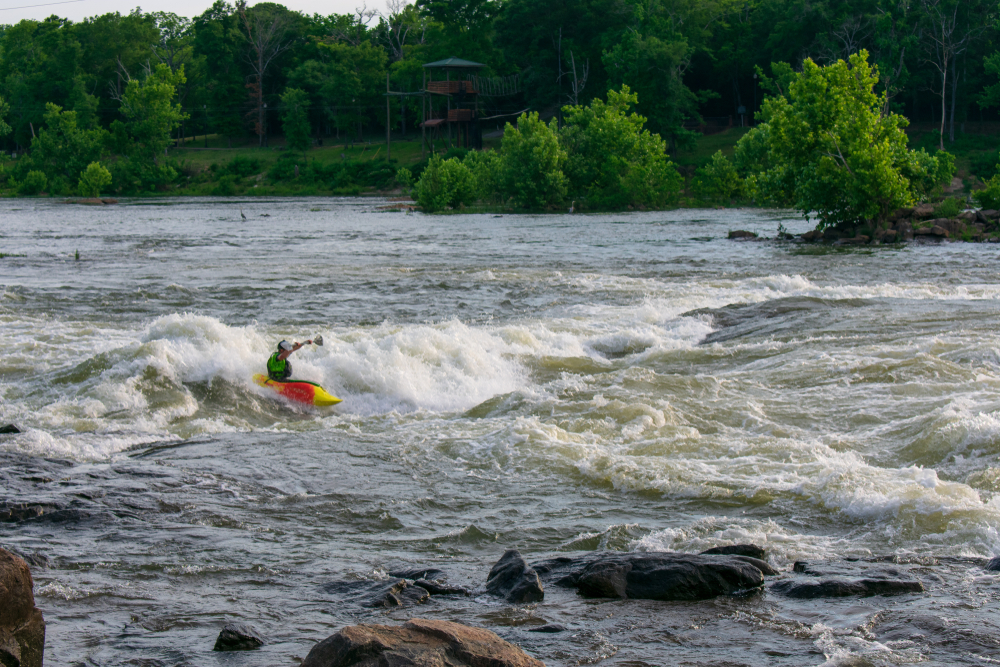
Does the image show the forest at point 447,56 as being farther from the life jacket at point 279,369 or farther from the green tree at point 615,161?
the life jacket at point 279,369

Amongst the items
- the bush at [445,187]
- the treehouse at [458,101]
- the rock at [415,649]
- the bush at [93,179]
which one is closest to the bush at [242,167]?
the bush at [93,179]

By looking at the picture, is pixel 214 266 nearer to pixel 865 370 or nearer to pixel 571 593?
pixel 865 370

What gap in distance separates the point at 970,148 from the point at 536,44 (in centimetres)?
3508

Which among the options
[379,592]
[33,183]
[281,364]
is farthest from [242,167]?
[379,592]

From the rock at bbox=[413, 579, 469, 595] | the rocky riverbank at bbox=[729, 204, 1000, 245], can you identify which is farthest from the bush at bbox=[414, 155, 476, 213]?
the rock at bbox=[413, 579, 469, 595]

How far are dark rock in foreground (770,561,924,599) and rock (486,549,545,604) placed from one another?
142 centimetres

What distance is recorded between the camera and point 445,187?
5347cm

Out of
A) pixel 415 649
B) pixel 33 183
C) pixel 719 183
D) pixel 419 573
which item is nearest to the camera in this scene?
pixel 415 649

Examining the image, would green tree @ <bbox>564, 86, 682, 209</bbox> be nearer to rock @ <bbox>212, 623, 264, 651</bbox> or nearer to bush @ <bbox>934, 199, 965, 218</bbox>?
bush @ <bbox>934, 199, 965, 218</bbox>

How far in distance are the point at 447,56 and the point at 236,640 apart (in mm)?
Result: 86485

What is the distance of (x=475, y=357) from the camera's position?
1298 centimetres

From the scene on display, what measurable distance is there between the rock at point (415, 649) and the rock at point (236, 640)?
91 centimetres

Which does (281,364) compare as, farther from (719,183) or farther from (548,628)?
(719,183)

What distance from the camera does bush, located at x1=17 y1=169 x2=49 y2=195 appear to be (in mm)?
80625
